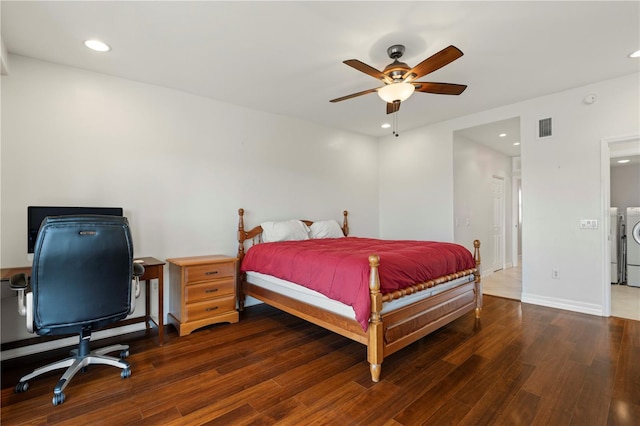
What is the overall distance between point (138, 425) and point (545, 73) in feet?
15.7

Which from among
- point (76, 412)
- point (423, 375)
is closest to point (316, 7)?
point (423, 375)

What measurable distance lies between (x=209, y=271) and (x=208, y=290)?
20 centimetres

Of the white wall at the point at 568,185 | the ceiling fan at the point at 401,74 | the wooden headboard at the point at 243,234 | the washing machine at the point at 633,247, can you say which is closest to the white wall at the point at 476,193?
the white wall at the point at 568,185

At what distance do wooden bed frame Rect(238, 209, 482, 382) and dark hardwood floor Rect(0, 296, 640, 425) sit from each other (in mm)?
211

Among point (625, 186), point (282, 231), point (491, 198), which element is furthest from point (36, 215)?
point (625, 186)

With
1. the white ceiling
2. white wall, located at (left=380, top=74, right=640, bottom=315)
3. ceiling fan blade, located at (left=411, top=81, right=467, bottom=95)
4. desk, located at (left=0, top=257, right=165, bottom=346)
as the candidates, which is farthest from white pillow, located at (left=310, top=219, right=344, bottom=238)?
white wall, located at (left=380, top=74, right=640, bottom=315)

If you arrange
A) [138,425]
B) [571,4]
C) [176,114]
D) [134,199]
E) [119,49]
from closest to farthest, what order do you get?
[138,425]
[571,4]
[119,49]
[134,199]
[176,114]

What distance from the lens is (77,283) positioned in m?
2.02

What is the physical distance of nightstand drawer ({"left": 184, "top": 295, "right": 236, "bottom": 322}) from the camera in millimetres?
3094

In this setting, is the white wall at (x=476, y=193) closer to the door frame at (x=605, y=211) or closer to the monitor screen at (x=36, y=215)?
the door frame at (x=605, y=211)

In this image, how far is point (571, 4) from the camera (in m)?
2.18

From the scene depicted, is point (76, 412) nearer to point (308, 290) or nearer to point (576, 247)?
point (308, 290)

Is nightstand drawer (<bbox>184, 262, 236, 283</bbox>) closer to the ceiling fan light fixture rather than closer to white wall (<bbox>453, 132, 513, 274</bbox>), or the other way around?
the ceiling fan light fixture

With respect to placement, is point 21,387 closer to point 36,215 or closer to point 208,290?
point 36,215
